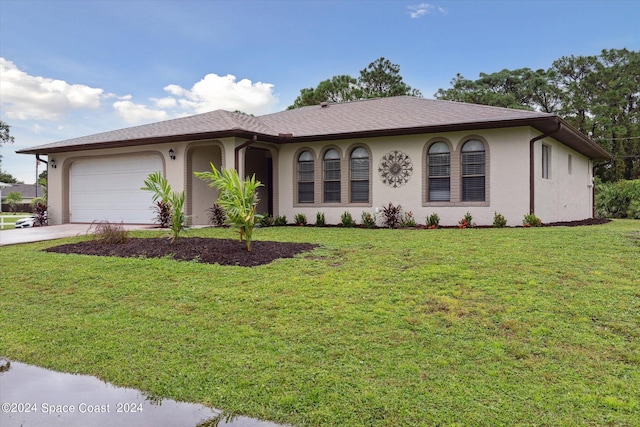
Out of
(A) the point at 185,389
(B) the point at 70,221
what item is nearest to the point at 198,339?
(A) the point at 185,389

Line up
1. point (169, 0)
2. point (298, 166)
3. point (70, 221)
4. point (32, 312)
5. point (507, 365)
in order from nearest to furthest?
point (507, 365), point (32, 312), point (169, 0), point (298, 166), point (70, 221)

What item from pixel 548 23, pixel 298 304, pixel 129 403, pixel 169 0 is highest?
pixel 548 23

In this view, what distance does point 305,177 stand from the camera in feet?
52.4

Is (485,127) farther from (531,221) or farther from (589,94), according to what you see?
(589,94)

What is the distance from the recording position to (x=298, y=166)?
16062mm

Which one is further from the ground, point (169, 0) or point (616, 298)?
point (169, 0)

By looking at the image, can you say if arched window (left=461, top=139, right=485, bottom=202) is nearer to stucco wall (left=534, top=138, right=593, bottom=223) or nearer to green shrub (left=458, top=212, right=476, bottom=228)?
green shrub (left=458, top=212, right=476, bottom=228)

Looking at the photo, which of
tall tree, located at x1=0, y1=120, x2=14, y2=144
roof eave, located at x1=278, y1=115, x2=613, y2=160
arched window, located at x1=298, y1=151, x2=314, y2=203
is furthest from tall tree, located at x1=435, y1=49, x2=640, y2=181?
tall tree, located at x1=0, y1=120, x2=14, y2=144

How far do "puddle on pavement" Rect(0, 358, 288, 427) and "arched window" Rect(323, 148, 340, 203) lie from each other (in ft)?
40.2

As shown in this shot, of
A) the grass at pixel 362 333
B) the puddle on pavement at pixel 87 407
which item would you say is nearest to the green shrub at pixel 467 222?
the grass at pixel 362 333

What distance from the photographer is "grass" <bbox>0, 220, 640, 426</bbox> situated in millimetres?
3090

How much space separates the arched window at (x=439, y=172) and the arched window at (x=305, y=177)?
429cm

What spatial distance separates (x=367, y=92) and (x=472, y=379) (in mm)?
32028

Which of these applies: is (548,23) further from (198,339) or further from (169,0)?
(198,339)
